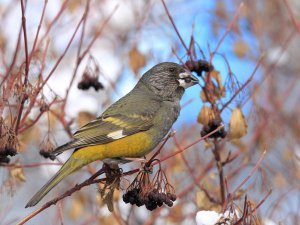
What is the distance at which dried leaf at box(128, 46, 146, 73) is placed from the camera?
4.54 m

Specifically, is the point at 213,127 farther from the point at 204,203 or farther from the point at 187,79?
the point at 187,79

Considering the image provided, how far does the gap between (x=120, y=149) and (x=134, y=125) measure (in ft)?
1.06

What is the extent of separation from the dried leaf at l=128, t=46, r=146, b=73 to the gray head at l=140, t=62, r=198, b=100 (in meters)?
0.12

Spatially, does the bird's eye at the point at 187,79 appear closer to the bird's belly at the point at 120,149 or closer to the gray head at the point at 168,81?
the gray head at the point at 168,81

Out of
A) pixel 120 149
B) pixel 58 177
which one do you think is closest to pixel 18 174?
pixel 58 177

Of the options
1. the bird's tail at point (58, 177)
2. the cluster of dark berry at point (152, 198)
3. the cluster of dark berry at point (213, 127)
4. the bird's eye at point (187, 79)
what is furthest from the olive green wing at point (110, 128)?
the cluster of dark berry at point (152, 198)

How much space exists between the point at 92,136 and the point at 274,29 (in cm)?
519

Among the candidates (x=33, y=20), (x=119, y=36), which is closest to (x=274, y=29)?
(x=119, y=36)

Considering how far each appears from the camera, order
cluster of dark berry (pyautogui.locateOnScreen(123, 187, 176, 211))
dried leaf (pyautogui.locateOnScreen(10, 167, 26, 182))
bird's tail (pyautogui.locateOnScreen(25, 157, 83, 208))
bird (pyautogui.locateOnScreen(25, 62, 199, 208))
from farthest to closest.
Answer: bird (pyautogui.locateOnScreen(25, 62, 199, 208)) < dried leaf (pyautogui.locateOnScreen(10, 167, 26, 182)) < bird's tail (pyautogui.locateOnScreen(25, 157, 83, 208)) < cluster of dark berry (pyautogui.locateOnScreen(123, 187, 176, 211))

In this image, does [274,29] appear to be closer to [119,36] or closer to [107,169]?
[119,36]

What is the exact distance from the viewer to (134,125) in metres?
3.96

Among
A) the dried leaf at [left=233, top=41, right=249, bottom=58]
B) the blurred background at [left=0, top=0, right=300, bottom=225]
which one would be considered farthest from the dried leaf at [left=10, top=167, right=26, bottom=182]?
the dried leaf at [left=233, top=41, right=249, bottom=58]

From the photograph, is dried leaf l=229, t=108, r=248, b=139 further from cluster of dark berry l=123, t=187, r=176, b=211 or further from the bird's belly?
cluster of dark berry l=123, t=187, r=176, b=211

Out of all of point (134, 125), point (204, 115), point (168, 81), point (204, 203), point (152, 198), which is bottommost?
point (152, 198)
